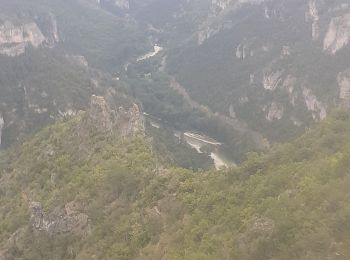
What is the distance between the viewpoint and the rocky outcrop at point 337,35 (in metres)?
123

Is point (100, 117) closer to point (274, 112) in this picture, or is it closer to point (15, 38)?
point (274, 112)

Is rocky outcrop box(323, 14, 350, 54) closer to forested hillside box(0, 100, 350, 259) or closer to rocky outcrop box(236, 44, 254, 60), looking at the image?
rocky outcrop box(236, 44, 254, 60)

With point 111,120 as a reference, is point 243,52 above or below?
below

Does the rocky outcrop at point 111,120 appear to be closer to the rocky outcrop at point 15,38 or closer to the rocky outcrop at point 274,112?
the rocky outcrop at point 274,112

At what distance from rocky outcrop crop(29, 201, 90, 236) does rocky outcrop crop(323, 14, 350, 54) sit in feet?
295

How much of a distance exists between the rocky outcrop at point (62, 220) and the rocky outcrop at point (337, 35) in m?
89.8

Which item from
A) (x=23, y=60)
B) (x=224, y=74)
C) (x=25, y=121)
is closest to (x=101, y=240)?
(x=25, y=121)

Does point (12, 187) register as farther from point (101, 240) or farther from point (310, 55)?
point (310, 55)

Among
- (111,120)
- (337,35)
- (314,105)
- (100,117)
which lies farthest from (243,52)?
(100,117)

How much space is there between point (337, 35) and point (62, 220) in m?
93.2

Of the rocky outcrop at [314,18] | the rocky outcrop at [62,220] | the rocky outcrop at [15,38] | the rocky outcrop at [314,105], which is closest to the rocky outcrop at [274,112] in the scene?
the rocky outcrop at [314,105]

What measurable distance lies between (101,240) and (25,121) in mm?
74875

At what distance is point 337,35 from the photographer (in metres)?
125

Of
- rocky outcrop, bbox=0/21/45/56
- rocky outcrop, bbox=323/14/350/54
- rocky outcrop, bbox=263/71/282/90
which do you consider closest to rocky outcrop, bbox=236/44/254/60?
rocky outcrop, bbox=263/71/282/90
